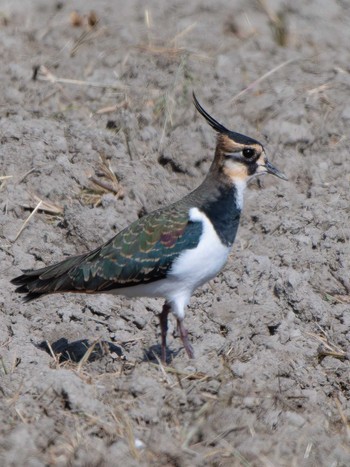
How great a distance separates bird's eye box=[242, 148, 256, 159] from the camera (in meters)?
7.24

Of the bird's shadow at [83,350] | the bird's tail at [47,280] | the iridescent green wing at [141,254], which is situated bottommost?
the bird's shadow at [83,350]

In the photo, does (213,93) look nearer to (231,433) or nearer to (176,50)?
(176,50)

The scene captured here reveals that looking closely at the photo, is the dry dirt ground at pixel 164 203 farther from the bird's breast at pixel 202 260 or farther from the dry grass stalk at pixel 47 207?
the bird's breast at pixel 202 260

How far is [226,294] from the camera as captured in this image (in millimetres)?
7871

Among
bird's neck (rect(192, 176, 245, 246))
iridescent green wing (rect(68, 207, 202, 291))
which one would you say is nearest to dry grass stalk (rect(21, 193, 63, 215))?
iridescent green wing (rect(68, 207, 202, 291))

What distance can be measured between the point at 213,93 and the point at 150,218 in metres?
3.21

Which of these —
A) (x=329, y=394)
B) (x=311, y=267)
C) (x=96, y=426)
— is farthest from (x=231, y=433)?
(x=311, y=267)

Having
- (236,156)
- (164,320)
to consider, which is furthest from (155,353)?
(236,156)

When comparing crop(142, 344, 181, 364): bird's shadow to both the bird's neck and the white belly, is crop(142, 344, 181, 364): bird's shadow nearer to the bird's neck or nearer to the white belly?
the white belly

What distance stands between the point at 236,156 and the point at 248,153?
94 mm

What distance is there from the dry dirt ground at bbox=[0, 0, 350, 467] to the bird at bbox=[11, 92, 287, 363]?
0.41m

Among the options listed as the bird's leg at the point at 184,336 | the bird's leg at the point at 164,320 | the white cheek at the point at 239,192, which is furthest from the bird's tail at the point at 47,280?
the white cheek at the point at 239,192

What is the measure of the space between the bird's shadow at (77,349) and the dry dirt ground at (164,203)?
0.05 ft

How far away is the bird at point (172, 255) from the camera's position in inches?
269
